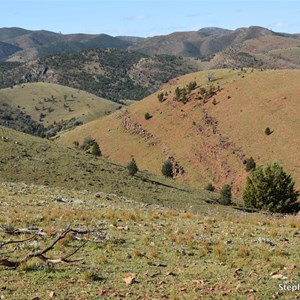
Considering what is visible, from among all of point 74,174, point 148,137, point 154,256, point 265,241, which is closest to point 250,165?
point 74,174

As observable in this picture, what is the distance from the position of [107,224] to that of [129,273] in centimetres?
660

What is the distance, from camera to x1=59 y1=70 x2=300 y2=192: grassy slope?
3346 inches

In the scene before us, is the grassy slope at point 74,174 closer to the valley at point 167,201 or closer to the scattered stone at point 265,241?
the valley at point 167,201

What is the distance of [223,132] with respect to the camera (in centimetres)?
9888

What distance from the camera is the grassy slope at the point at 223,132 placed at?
85.0 m

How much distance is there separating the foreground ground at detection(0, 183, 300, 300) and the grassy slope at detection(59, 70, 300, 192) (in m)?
59.0

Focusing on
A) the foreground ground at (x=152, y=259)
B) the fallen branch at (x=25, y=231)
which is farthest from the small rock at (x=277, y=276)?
the fallen branch at (x=25, y=231)

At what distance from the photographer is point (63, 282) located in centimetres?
1111

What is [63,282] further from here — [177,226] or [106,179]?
[106,179]

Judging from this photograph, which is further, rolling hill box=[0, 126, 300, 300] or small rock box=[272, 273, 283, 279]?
small rock box=[272, 273, 283, 279]

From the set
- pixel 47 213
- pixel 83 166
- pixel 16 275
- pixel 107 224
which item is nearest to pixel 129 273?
pixel 16 275

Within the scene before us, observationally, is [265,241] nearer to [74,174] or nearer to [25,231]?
[25,231]

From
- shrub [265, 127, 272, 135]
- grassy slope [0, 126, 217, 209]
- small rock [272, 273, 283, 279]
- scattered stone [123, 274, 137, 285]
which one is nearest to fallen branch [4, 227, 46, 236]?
scattered stone [123, 274, 137, 285]

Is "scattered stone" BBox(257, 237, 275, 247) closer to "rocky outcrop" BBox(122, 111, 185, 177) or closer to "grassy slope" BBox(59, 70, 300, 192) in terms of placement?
"grassy slope" BBox(59, 70, 300, 192)
